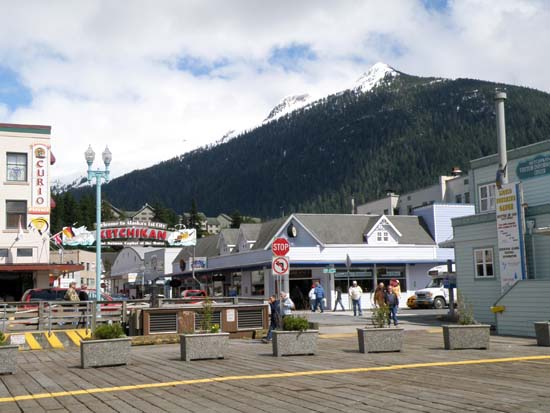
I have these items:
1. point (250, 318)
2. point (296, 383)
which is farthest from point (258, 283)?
point (296, 383)

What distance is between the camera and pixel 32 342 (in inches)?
843

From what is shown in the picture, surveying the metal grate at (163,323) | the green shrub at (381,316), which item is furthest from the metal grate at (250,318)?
the green shrub at (381,316)

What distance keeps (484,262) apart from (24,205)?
2449 centimetres

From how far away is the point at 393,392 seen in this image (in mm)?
10781

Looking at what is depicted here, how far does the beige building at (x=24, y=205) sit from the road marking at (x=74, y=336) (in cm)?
1510

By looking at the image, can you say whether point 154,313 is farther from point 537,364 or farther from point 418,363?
point 537,364

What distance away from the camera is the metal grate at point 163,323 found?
2209 centimetres

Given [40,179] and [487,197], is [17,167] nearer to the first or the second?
[40,179]

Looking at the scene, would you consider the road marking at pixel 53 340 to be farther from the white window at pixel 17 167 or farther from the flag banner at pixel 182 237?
the flag banner at pixel 182 237

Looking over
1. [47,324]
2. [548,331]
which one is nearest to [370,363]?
[548,331]

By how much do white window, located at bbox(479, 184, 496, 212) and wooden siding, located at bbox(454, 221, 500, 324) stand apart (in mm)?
1749

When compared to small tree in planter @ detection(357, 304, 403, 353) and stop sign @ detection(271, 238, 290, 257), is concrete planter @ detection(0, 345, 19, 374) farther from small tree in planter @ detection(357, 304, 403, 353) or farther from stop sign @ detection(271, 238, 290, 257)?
small tree in planter @ detection(357, 304, 403, 353)

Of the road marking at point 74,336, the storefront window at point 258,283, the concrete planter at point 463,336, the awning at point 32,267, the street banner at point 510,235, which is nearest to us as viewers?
the concrete planter at point 463,336

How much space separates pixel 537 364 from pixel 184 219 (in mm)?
183049
